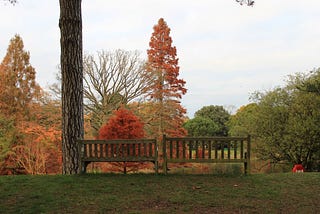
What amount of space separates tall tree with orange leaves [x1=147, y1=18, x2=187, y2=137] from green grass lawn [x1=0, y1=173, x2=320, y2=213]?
12938mm

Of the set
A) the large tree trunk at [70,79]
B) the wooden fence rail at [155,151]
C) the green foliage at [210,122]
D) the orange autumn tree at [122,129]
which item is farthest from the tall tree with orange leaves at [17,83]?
the green foliage at [210,122]

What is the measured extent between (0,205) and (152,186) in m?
2.56

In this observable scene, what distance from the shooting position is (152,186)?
563 centimetres

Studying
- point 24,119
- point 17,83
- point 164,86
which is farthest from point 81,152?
point 164,86

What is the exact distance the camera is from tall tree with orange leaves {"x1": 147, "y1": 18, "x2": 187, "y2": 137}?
19.7m

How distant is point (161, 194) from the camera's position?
16.5 feet

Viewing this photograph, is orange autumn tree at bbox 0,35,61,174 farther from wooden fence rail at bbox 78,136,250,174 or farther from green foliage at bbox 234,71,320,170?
green foliage at bbox 234,71,320,170

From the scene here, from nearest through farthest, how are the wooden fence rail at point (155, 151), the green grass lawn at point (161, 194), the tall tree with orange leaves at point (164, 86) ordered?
1. the green grass lawn at point (161, 194)
2. the wooden fence rail at point (155, 151)
3. the tall tree with orange leaves at point (164, 86)

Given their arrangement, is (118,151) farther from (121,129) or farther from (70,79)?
(121,129)

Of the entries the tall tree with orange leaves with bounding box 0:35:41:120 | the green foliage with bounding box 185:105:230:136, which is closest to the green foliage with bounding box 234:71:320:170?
the green foliage with bounding box 185:105:230:136

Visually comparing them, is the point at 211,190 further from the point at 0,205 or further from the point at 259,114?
the point at 259,114

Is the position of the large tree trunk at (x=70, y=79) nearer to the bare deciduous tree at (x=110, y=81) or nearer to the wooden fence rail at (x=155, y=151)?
the wooden fence rail at (x=155, y=151)

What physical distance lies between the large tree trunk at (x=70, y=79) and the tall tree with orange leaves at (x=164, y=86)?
1218 centimetres

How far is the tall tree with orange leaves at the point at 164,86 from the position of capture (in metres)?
19.7
